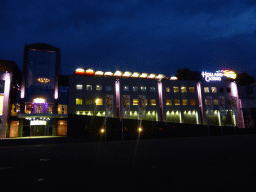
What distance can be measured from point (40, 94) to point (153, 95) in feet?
90.1

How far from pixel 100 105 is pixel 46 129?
1291 centimetres

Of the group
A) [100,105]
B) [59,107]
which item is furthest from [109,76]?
[59,107]

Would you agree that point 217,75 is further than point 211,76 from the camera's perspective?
Yes

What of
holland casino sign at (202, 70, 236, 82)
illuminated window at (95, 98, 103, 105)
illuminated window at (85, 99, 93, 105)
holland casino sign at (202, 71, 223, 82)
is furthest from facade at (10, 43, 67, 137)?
holland casino sign at (202, 70, 236, 82)

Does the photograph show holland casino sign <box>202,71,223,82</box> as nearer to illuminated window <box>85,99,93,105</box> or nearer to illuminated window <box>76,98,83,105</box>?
illuminated window <box>85,99,93,105</box>

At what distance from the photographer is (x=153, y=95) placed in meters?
45.8

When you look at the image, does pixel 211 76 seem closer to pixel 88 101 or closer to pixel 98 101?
pixel 98 101

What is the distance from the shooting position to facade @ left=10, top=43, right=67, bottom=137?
1383 inches

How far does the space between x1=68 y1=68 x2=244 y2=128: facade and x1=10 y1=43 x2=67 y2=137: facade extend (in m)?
4.23

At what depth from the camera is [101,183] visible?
4.90 m

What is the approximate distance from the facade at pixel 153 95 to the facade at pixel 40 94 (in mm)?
4228

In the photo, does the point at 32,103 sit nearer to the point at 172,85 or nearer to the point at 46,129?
the point at 46,129

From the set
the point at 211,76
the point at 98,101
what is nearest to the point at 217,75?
the point at 211,76

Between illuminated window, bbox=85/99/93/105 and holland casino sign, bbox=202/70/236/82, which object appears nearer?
illuminated window, bbox=85/99/93/105
